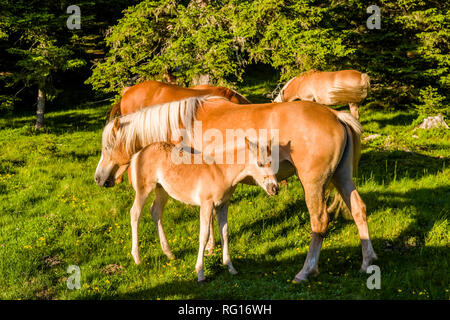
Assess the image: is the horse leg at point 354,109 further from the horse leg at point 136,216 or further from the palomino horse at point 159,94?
the horse leg at point 136,216

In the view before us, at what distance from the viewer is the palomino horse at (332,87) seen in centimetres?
1290

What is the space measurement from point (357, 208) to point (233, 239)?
228 cm

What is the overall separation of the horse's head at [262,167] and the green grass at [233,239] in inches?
52.5

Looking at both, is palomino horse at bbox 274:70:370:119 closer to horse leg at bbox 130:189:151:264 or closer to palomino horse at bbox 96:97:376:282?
palomino horse at bbox 96:97:376:282

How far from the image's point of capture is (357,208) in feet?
19.3

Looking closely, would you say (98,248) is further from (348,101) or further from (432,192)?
(348,101)

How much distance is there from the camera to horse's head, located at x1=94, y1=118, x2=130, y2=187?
6.67 m

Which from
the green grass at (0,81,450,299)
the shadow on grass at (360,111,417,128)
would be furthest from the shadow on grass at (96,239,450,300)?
the shadow on grass at (360,111,417,128)

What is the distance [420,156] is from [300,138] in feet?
23.6

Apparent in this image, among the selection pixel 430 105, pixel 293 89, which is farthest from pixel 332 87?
pixel 430 105

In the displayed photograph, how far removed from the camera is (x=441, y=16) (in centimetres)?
1441

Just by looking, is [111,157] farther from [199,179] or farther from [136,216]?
[199,179]

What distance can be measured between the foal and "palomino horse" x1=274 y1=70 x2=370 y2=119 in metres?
7.94

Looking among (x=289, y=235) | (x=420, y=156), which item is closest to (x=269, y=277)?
(x=289, y=235)
